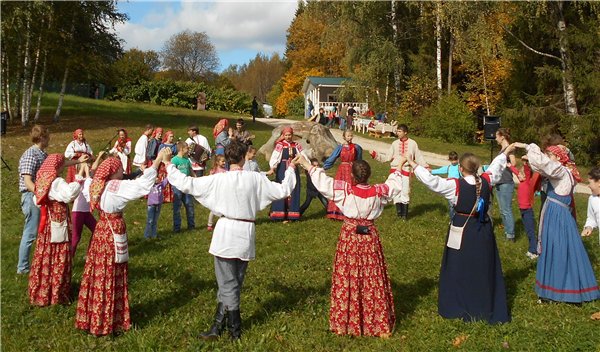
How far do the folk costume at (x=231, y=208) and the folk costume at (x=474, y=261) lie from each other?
2.00 m

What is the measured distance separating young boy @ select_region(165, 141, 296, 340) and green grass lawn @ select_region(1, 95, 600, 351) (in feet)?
1.40

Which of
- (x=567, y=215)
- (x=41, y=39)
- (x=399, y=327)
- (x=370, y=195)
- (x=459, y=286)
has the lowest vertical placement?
(x=399, y=327)

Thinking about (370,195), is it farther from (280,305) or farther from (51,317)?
(51,317)

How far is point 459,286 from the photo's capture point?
5918 millimetres

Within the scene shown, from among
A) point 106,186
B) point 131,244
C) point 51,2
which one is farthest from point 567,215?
point 51,2

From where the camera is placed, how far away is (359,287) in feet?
17.8

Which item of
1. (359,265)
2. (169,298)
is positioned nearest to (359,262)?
(359,265)

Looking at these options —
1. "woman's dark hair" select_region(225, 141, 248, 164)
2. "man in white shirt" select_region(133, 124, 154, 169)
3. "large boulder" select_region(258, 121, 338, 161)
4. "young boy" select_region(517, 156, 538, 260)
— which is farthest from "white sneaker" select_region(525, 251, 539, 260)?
"large boulder" select_region(258, 121, 338, 161)

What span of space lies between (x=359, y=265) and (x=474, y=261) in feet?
4.62

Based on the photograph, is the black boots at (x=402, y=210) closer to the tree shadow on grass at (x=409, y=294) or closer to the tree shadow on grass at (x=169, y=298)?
the tree shadow on grass at (x=409, y=294)

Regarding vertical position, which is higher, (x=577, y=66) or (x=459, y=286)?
(x=577, y=66)

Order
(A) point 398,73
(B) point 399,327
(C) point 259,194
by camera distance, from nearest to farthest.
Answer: (C) point 259,194, (B) point 399,327, (A) point 398,73

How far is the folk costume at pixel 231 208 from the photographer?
5254 millimetres

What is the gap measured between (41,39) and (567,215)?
2778 centimetres
